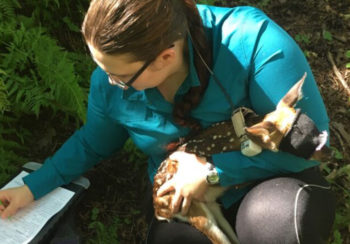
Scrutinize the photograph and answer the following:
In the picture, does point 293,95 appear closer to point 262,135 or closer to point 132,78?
point 262,135

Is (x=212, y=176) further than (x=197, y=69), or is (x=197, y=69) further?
(x=212, y=176)

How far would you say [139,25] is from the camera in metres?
1.56

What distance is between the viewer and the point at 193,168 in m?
2.25

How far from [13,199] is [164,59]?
4.91ft

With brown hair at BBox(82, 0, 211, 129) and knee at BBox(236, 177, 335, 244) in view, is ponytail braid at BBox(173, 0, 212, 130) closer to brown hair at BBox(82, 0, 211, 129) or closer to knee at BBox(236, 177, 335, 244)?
brown hair at BBox(82, 0, 211, 129)

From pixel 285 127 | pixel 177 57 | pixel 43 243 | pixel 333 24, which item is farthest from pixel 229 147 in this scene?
pixel 333 24

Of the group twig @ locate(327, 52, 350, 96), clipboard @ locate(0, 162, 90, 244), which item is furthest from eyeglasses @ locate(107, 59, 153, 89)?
twig @ locate(327, 52, 350, 96)

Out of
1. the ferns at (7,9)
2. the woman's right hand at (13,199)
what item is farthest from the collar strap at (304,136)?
the ferns at (7,9)

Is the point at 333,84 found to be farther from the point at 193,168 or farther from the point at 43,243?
the point at 43,243

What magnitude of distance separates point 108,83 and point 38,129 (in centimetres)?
148

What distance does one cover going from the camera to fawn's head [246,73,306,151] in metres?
1.81

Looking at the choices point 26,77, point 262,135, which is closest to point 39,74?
point 26,77

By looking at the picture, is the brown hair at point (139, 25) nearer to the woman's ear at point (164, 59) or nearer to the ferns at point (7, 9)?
the woman's ear at point (164, 59)

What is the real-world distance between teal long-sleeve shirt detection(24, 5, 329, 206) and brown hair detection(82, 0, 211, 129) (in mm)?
178
